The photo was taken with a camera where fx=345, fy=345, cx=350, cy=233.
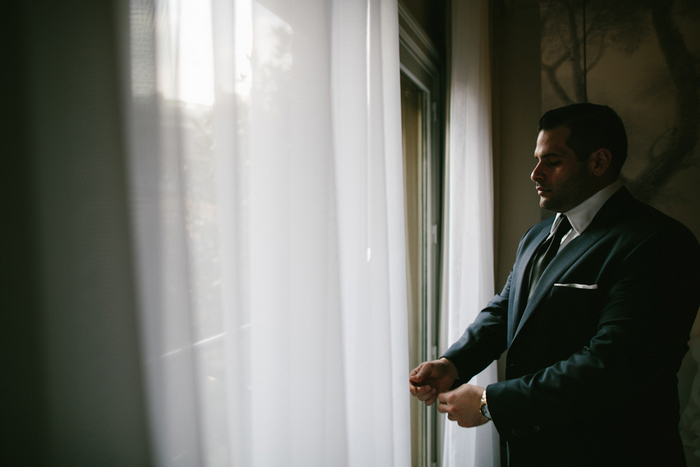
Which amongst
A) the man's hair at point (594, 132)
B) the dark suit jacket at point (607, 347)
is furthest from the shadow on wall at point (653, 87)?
the dark suit jacket at point (607, 347)

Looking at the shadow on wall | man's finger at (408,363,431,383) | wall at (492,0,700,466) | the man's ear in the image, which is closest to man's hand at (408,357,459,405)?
man's finger at (408,363,431,383)

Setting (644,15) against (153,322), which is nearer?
(153,322)

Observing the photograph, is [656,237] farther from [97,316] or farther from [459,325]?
[97,316]

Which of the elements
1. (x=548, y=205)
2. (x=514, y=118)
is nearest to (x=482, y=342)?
(x=548, y=205)

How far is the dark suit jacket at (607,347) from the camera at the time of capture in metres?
0.78

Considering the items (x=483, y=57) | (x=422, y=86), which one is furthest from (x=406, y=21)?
(x=483, y=57)

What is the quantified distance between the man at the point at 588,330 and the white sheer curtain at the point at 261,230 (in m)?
0.36

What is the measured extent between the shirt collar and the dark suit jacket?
0.02m

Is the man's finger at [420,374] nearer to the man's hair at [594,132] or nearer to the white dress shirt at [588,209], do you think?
the white dress shirt at [588,209]

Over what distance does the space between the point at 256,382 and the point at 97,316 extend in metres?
0.26

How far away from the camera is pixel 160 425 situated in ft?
1.43

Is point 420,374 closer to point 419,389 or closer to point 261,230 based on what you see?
point 419,389

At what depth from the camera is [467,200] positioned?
5.51 ft

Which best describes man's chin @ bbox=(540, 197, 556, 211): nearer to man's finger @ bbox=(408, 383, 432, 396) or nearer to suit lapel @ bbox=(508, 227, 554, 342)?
suit lapel @ bbox=(508, 227, 554, 342)
